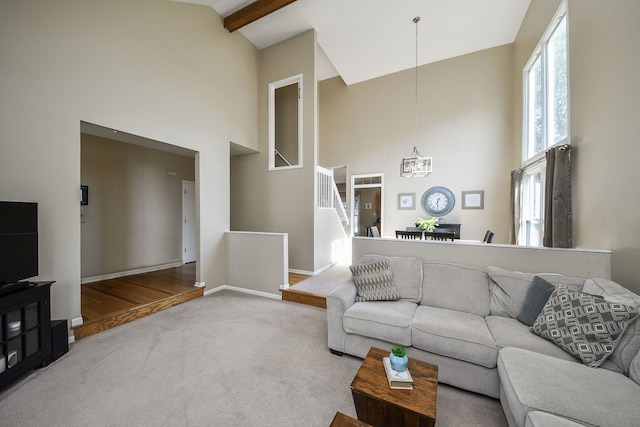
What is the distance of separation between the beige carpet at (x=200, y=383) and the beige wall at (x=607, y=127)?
1877mm

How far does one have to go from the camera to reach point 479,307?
219 cm

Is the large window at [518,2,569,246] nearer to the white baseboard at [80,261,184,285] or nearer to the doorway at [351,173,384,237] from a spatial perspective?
the doorway at [351,173,384,237]

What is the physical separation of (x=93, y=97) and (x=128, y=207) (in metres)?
2.45

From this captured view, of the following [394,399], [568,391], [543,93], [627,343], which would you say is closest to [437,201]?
[543,93]

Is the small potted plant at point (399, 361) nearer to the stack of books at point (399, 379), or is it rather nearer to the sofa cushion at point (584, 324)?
the stack of books at point (399, 379)

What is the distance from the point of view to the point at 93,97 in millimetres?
2643

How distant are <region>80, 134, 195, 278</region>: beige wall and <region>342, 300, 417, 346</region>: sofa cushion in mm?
4554

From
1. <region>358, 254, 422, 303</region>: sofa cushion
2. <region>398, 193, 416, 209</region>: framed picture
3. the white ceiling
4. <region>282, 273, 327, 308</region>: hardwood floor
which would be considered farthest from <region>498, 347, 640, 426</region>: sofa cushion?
the white ceiling

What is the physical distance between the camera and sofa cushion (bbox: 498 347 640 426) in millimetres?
1079

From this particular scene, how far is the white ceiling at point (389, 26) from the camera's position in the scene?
4.06 m

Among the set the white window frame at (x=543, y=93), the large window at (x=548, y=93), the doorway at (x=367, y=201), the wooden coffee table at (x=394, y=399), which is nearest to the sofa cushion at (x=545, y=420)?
the wooden coffee table at (x=394, y=399)

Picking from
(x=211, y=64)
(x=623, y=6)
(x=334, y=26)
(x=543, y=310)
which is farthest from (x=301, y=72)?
(x=543, y=310)

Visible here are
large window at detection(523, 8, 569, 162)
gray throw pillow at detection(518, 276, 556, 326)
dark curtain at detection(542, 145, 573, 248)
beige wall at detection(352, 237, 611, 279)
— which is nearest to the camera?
gray throw pillow at detection(518, 276, 556, 326)

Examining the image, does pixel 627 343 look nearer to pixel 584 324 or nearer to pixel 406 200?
pixel 584 324
